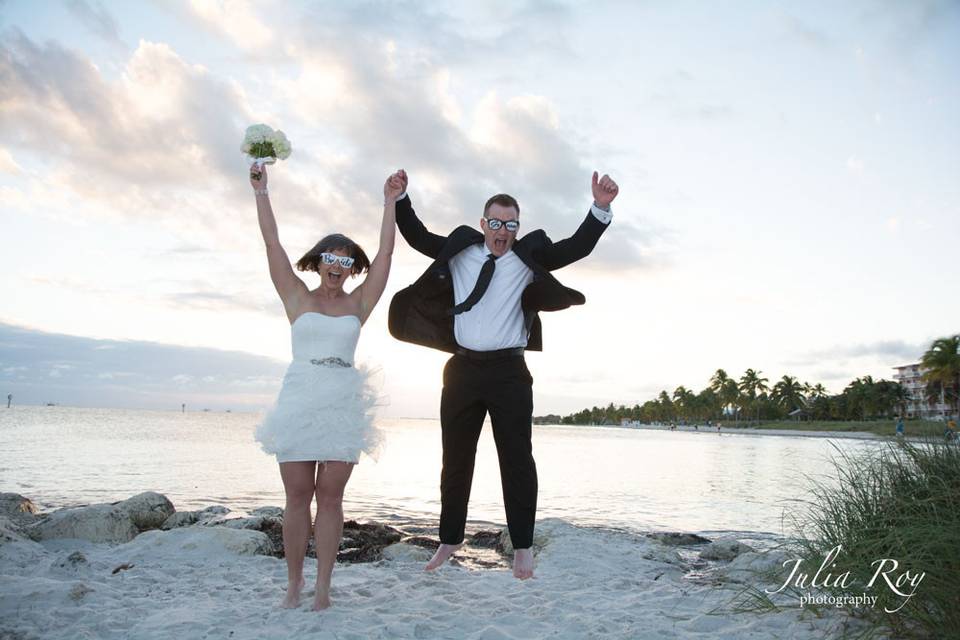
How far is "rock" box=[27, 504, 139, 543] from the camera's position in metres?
7.70

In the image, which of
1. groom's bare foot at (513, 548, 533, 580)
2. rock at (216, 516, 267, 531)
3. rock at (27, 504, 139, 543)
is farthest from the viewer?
rock at (216, 516, 267, 531)

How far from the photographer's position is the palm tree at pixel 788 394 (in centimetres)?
11881

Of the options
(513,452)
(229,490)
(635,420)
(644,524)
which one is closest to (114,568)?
(513,452)

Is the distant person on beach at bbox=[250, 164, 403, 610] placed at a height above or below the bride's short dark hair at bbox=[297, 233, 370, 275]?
below

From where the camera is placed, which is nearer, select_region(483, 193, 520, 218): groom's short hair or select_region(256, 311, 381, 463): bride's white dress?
select_region(256, 311, 381, 463): bride's white dress

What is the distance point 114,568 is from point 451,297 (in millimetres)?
3585

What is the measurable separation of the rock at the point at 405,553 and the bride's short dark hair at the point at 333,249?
3.76m

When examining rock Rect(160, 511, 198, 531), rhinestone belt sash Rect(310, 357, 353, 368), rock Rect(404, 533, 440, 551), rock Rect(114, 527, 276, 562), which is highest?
rhinestone belt sash Rect(310, 357, 353, 368)

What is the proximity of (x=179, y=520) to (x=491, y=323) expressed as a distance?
6.38 meters

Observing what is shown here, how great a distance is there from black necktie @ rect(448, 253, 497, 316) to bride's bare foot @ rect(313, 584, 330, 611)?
1975 mm

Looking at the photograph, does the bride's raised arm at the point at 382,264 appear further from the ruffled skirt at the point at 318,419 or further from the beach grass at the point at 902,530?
the beach grass at the point at 902,530

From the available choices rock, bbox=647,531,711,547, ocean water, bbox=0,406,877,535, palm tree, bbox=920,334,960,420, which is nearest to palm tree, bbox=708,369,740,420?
palm tree, bbox=920,334,960,420

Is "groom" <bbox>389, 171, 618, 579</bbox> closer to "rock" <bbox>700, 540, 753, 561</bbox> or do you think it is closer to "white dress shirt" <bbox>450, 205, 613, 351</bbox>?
"white dress shirt" <bbox>450, 205, 613, 351</bbox>

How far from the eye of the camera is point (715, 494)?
55.4 feet
